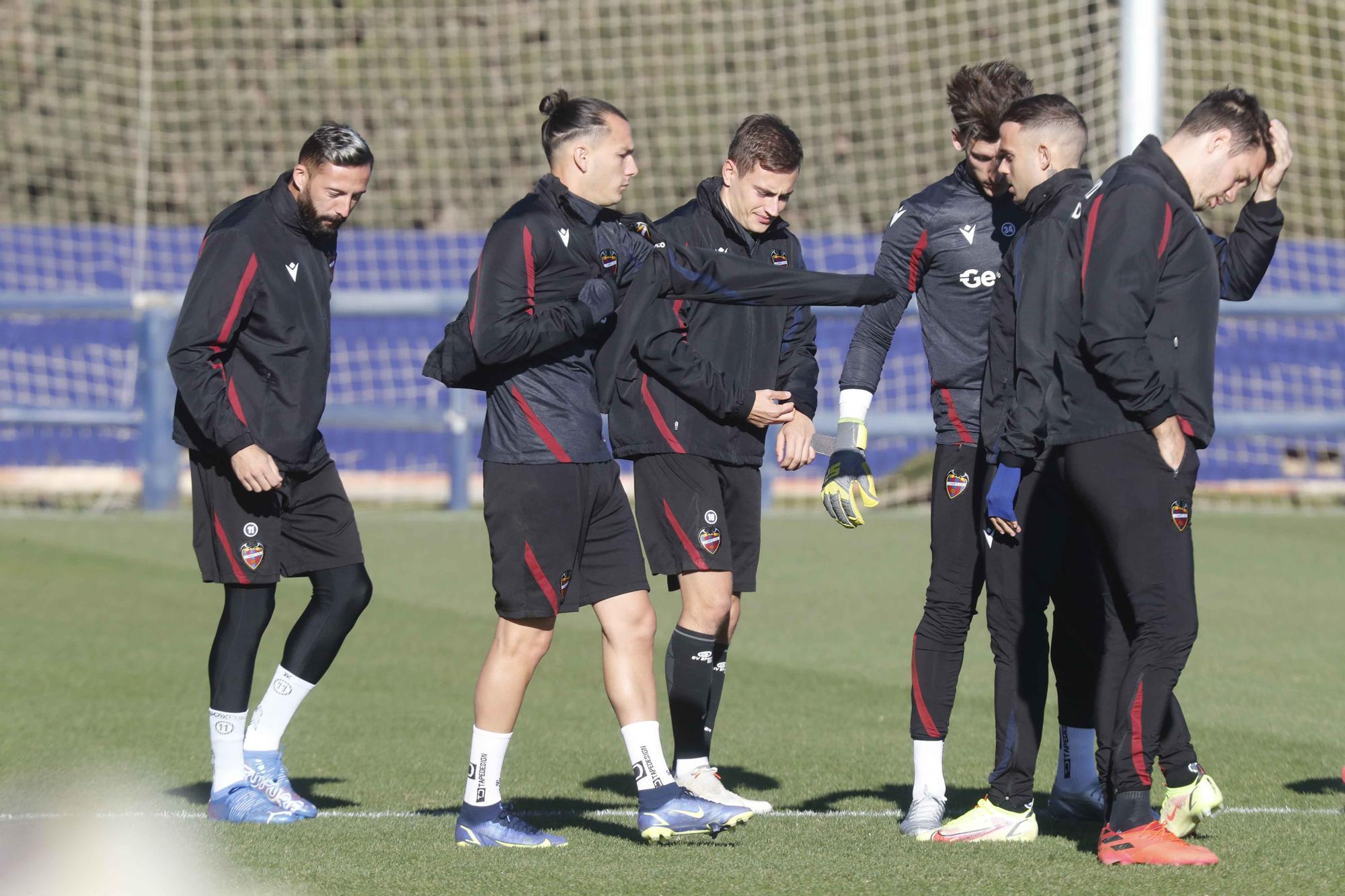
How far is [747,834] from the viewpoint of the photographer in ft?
15.2

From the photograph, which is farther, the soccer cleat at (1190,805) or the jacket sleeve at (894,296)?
the jacket sleeve at (894,296)

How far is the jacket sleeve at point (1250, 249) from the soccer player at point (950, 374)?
56cm

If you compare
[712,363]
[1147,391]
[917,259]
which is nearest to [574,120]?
[712,363]

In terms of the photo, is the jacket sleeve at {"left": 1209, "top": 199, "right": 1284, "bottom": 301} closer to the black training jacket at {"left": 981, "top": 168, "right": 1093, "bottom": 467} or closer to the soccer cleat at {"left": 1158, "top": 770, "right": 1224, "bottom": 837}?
the black training jacket at {"left": 981, "top": 168, "right": 1093, "bottom": 467}

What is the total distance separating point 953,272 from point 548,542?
1367mm

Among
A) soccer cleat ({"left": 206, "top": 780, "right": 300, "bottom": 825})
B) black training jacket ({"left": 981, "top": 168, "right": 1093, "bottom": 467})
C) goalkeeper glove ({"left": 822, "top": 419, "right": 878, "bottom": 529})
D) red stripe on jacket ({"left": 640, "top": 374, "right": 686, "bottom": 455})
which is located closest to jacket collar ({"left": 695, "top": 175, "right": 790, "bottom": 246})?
red stripe on jacket ({"left": 640, "top": 374, "right": 686, "bottom": 455})

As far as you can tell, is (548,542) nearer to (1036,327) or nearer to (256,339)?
(256,339)

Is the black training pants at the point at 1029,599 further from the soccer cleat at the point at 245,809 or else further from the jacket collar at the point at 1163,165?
the soccer cleat at the point at 245,809

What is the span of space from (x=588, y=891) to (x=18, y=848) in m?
1.59

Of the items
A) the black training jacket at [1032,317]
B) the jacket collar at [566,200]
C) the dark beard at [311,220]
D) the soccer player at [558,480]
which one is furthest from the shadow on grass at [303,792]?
the black training jacket at [1032,317]

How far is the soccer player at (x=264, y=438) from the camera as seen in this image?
16.0 ft

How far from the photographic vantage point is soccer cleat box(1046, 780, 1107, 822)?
16.0 feet

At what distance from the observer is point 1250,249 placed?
184 inches

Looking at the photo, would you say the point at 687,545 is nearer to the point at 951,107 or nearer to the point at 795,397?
the point at 795,397
